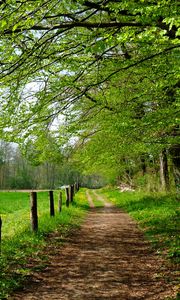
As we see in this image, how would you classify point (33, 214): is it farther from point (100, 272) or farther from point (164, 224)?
point (164, 224)

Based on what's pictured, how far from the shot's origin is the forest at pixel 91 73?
24.1ft

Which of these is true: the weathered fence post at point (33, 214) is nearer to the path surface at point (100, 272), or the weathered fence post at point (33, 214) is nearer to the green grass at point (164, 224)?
the path surface at point (100, 272)

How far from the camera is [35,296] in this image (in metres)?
6.83

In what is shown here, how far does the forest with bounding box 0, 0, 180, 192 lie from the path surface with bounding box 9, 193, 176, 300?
12.4 feet

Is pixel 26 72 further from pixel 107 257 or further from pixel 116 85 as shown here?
pixel 107 257

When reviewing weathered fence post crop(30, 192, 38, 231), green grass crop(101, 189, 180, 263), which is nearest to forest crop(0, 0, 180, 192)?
weathered fence post crop(30, 192, 38, 231)

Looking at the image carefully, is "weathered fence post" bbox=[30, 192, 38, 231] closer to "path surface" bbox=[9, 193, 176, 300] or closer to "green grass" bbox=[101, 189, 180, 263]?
"path surface" bbox=[9, 193, 176, 300]

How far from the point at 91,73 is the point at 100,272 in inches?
224

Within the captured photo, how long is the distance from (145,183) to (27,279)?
2595 cm

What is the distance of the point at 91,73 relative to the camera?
A: 35.9ft

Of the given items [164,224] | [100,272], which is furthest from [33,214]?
[164,224]

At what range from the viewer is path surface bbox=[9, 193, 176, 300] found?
700 cm

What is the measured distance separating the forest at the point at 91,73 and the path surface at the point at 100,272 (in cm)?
379

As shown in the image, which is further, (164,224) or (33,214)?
(164,224)
